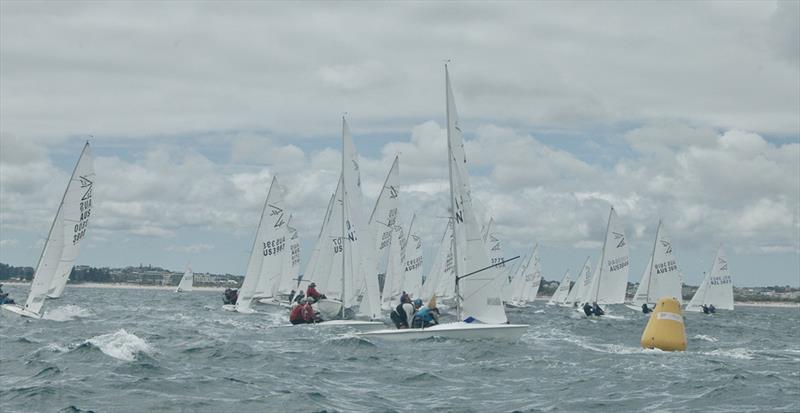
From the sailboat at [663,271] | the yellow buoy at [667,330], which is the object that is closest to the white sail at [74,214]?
the yellow buoy at [667,330]

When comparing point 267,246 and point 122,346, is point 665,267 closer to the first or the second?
point 267,246

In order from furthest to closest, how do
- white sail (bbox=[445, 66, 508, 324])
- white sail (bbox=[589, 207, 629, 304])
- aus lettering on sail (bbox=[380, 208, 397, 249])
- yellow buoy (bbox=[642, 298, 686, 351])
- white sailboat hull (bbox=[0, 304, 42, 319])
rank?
white sail (bbox=[589, 207, 629, 304])
aus lettering on sail (bbox=[380, 208, 397, 249])
white sailboat hull (bbox=[0, 304, 42, 319])
white sail (bbox=[445, 66, 508, 324])
yellow buoy (bbox=[642, 298, 686, 351])

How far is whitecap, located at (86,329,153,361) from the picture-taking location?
23.4 metres

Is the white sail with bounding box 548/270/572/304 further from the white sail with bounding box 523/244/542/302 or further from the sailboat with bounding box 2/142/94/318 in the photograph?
the sailboat with bounding box 2/142/94/318

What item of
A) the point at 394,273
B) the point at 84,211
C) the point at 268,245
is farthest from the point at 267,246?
the point at 84,211

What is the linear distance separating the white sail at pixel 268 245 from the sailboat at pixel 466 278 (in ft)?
73.4

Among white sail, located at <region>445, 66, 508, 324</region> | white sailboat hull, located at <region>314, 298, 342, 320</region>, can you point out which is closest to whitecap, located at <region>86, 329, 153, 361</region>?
white sail, located at <region>445, 66, 508, 324</region>

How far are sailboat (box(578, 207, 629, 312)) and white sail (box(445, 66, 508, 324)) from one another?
120 ft

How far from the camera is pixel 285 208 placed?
53.0 m

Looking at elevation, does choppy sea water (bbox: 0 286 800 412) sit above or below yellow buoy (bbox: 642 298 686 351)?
below

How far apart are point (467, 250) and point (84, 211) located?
17979mm

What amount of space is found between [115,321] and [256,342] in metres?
13.6

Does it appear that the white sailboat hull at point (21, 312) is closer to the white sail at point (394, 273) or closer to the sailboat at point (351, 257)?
the sailboat at point (351, 257)

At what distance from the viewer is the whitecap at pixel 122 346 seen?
23.4 m
